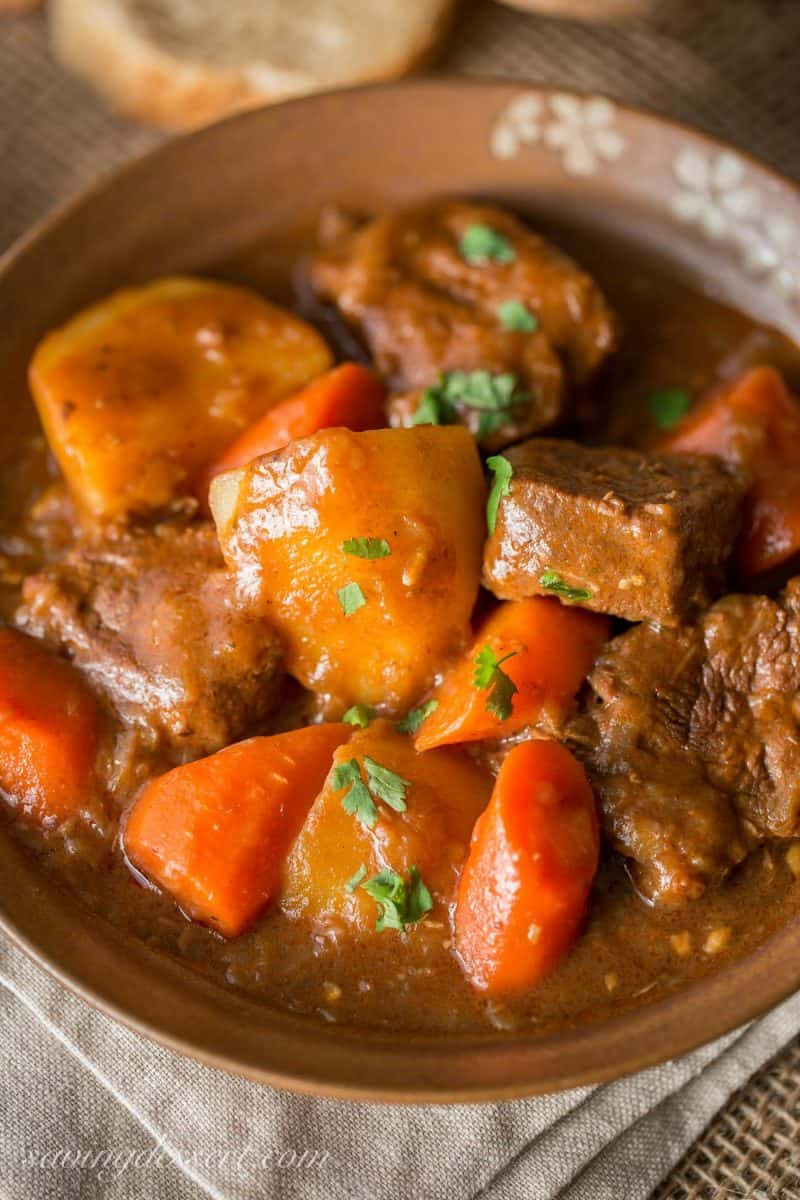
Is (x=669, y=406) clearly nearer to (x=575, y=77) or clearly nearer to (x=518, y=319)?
(x=518, y=319)

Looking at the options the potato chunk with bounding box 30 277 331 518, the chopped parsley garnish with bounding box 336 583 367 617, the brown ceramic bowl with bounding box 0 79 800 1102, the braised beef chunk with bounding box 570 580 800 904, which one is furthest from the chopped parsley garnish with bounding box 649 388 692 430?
the chopped parsley garnish with bounding box 336 583 367 617

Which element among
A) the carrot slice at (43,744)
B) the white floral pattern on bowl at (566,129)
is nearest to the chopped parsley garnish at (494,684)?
the carrot slice at (43,744)

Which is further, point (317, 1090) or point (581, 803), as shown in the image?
point (581, 803)

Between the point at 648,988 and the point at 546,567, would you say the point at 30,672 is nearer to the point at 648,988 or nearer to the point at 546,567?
the point at 546,567

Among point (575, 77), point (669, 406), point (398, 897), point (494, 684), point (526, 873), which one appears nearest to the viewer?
point (526, 873)

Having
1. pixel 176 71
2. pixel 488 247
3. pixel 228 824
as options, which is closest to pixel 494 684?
pixel 228 824

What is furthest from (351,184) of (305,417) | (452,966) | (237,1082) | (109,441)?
(237,1082)
